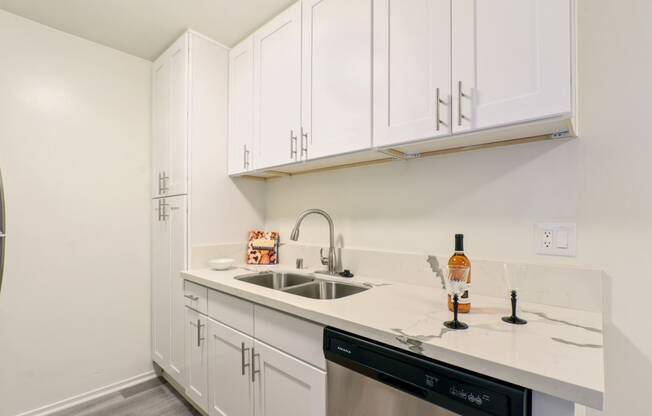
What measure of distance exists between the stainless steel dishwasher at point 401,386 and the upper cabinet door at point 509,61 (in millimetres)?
773

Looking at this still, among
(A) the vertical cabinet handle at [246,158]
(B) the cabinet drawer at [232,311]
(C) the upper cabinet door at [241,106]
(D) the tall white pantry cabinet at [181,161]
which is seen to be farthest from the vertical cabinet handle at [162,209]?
(B) the cabinet drawer at [232,311]

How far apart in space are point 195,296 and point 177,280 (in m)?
0.28

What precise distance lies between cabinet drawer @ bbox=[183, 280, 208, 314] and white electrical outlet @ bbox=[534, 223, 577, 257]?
5.30 feet

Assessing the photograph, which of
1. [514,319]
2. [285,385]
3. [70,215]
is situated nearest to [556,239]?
[514,319]

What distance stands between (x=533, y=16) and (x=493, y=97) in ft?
0.81

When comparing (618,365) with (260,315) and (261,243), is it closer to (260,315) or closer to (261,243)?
(260,315)

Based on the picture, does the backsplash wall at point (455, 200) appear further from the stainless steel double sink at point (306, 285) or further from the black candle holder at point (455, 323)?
the black candle holder at point (455, 323)

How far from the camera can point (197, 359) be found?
181 centimetres

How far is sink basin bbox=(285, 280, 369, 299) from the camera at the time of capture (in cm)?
164

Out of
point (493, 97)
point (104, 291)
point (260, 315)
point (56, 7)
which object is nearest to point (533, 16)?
point (493, 97)

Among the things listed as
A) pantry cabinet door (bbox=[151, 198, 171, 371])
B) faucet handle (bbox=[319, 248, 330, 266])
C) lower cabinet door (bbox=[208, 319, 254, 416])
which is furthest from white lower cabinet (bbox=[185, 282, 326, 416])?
faucet handle (bbox=[319, 248, 330, 266])

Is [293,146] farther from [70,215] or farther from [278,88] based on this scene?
[70,215]

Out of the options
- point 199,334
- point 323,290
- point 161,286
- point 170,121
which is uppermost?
point 170,121

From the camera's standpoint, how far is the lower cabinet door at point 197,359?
1.75 meters
